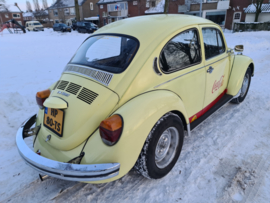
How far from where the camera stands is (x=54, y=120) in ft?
7.60

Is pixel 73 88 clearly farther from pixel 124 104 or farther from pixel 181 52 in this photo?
pixel 181 52

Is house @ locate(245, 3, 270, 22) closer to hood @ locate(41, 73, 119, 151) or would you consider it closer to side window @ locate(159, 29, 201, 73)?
side window @ locate(159, 29, 201, 73)

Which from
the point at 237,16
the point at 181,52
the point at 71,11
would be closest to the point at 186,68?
the point at 181,52

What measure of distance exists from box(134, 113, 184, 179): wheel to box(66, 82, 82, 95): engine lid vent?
104cm

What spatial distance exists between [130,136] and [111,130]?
22 cm

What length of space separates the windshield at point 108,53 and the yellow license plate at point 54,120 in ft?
2.52

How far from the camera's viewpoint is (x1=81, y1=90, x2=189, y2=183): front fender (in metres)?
1.89

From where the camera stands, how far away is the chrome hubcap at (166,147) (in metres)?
2.44

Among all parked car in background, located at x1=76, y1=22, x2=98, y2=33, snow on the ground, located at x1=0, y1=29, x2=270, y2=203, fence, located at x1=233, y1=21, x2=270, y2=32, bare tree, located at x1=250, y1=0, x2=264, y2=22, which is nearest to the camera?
snow on the ground, located at x1=0, y1=29, x2=270, y2=203

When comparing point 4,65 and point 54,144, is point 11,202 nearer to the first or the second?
point 54,144

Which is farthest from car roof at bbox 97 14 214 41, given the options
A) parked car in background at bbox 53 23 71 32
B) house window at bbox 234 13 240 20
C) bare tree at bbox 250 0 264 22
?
house window at bbox 234 13 240 20

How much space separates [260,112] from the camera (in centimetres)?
401

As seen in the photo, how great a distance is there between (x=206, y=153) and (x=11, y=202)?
103 inches

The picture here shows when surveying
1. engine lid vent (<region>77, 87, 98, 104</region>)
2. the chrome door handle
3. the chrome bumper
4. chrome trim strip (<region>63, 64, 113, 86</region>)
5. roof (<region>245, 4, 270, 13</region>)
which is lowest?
the chrome bumper
